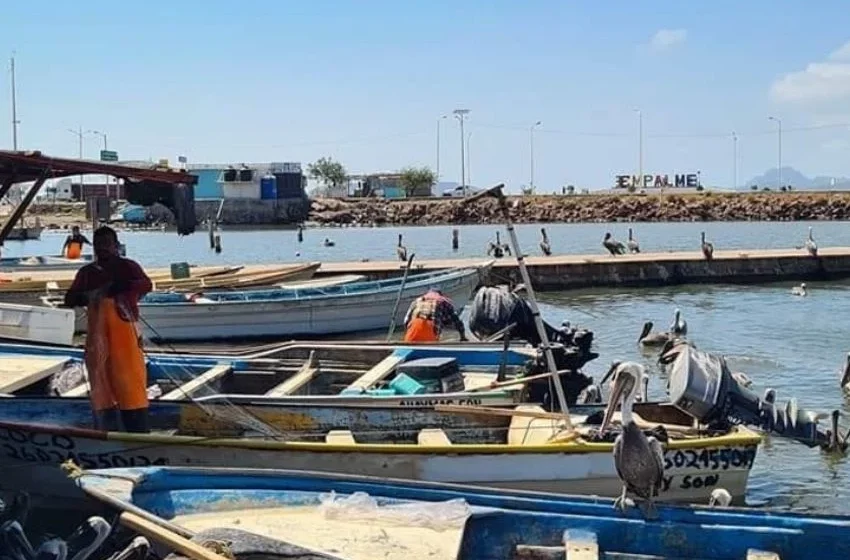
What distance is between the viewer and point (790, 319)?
78.4 ft

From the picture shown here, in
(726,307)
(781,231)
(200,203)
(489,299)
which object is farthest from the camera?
(200,203)

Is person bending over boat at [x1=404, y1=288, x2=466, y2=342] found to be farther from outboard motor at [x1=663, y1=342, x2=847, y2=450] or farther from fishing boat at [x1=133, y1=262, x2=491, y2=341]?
fishing boat at [x1=133, y1=262, x2=491, y2=341]

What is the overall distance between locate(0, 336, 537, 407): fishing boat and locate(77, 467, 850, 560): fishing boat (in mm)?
2054

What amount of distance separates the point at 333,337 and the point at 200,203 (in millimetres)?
71278

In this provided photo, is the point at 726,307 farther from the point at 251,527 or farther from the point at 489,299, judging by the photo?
the point at 251,527

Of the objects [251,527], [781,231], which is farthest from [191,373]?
[781,231]

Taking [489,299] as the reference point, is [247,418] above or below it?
below

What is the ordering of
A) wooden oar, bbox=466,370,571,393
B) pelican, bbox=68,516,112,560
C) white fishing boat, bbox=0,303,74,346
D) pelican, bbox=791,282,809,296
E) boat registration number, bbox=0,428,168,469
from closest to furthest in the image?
pelican, bbox=68,516,112,560 → boat registration number, bbox=0,428,168,469 → wooden oar, bbox=466,370,571,393 → white fishing boat, bbox=0,303,74,346 → pelican, bbox=791,282,809,296

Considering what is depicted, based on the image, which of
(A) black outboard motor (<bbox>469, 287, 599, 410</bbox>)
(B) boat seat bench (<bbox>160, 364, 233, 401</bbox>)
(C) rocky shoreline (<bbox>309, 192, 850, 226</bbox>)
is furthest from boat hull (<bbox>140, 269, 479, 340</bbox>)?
(C) rocky shoreline (<bbox>309, 192, 850, 226</bbox>)

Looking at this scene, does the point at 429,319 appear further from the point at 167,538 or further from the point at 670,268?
the point at 670,268

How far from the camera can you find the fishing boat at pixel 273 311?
19.2 meters

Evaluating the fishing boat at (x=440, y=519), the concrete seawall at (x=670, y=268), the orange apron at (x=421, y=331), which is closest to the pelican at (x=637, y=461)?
the fishing boat at (x=440, y=519)

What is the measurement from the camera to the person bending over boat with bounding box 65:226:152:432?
8.00m

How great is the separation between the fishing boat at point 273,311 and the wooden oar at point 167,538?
12656mm
